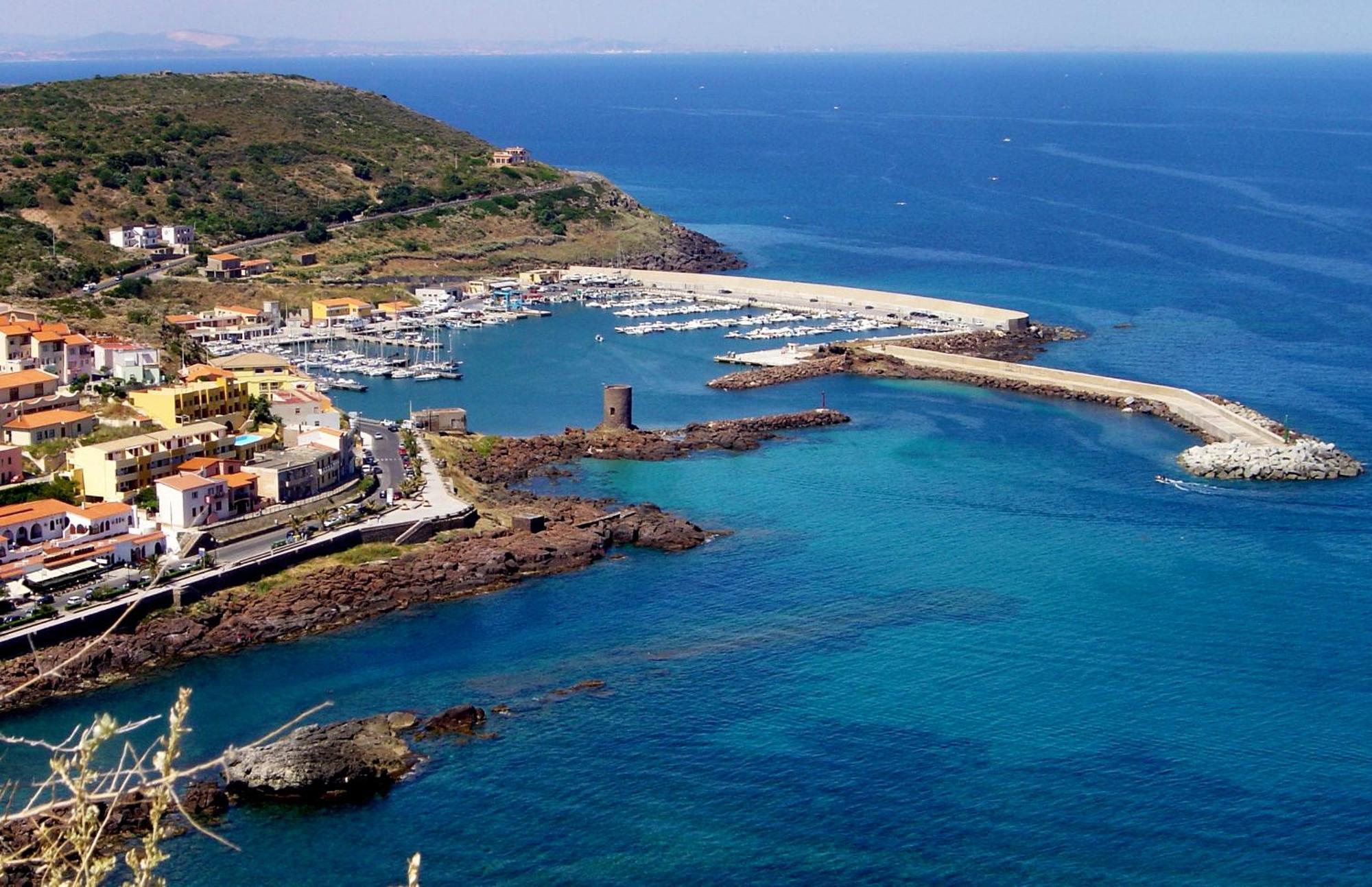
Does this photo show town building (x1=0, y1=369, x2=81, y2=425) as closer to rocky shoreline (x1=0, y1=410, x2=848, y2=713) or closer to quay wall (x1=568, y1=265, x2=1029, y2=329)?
rocky shoreline (x1=0, y1=410, x2=848, y2=713)

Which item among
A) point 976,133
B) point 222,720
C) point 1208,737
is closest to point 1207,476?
point 1208,737

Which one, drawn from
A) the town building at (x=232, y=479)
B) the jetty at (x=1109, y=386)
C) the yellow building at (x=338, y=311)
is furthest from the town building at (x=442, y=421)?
the yellow building at (x=338, y=311)

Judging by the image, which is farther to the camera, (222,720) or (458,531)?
(458,531)

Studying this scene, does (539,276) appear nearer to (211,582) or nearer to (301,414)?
(301,414)

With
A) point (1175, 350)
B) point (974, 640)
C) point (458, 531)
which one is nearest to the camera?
point (974, 640)

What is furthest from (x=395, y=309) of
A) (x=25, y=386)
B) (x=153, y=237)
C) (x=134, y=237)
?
(x=25, y=386)

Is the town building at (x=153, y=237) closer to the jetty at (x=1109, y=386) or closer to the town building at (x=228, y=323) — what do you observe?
the town building at (x=228, y=323)

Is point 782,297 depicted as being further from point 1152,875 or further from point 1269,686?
point 1152,875
